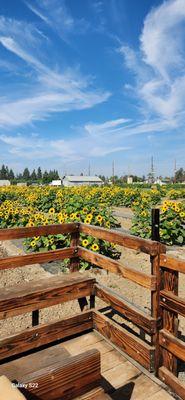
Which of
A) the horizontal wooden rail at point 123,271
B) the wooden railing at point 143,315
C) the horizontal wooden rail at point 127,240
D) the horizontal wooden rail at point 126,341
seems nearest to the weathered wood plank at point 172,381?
the wooden railing at point 143,315

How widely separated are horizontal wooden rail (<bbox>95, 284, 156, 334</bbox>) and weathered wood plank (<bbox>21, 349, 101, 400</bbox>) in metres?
1.53

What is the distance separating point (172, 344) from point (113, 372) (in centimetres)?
56

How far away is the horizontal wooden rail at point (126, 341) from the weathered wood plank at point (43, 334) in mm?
132

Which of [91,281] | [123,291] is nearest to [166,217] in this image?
[123,291]

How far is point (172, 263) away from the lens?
2.82 metres

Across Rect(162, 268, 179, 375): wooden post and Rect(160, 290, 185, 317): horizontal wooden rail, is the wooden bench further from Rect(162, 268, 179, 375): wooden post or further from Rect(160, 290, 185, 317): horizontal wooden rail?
Rect(162, 268, 179, 375): wooden post

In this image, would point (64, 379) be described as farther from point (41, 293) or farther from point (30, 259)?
point (30, 259)

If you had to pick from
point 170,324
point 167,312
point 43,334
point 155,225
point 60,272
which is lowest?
point 60,272

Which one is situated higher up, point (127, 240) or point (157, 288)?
point (127, 240)

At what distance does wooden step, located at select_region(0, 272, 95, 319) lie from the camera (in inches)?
122

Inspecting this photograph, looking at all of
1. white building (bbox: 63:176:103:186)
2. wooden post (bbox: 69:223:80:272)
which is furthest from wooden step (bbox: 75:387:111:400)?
white building (bbox: 63:176:103:186)

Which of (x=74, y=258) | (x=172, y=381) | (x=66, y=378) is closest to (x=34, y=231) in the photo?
(x=74, y=258)

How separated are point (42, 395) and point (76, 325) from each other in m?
2.08

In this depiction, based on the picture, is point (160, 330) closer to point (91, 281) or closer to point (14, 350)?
point (91, 281)
